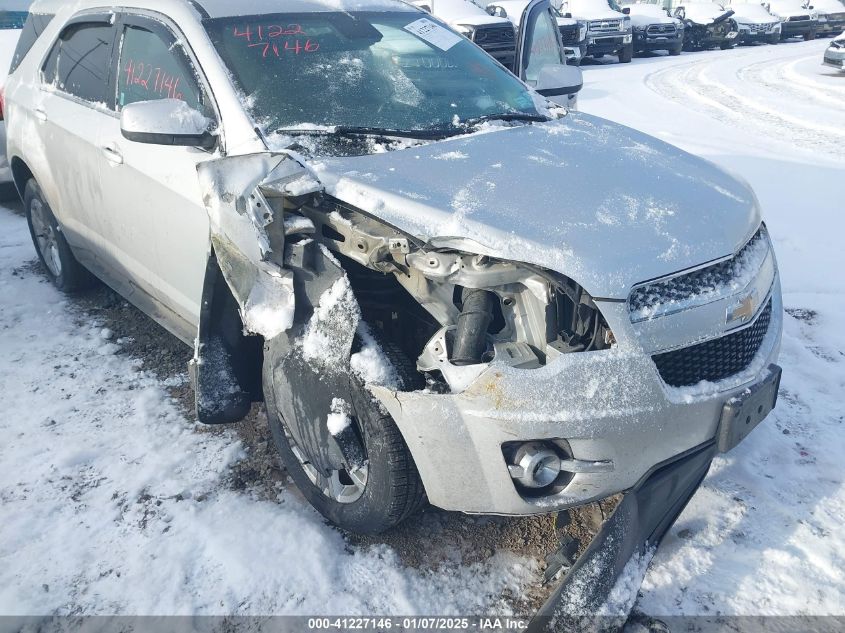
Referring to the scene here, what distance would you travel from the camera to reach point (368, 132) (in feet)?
9.46

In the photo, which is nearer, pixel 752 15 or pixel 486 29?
pixel 486 29

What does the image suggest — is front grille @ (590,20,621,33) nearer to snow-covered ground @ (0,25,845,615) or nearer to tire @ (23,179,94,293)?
snow-covered ground @ (0,25,845,615)

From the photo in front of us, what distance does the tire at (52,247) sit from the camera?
4.58m

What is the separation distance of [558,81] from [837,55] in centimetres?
1239

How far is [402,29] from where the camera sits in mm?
3705

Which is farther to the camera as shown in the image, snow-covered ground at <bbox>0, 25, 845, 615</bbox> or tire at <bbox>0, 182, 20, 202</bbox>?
tire at <bbox>0, 182, 20, 202</bbox>

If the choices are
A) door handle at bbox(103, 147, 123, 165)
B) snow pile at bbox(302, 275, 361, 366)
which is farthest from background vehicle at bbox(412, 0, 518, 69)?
snow pile at bbox(302, 275, 361, 366)

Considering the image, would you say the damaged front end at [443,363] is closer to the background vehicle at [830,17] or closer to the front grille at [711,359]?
the front grille at [711,359]

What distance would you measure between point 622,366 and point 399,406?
26.2 inches

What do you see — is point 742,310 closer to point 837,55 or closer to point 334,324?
point 334,324

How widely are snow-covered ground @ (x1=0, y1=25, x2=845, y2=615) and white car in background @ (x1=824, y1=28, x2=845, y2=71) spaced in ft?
38.0

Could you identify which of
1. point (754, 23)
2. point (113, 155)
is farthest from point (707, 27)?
point (113, 155)

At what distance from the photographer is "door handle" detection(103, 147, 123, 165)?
134 inches

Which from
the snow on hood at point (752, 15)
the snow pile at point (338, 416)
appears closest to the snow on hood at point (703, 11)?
the snow on hood at point (752, 15)
